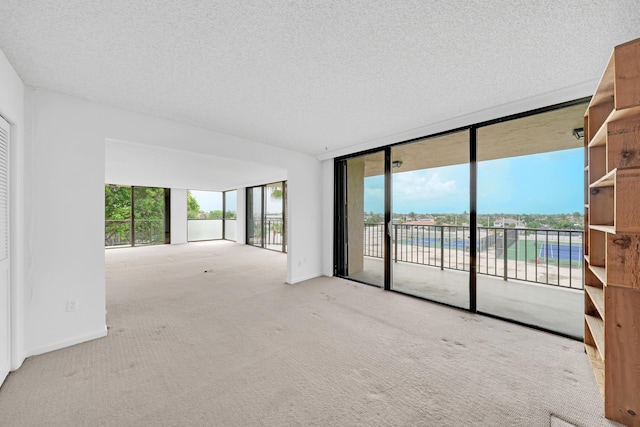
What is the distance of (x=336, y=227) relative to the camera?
4707mm

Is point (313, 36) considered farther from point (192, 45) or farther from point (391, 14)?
point (192, 45)

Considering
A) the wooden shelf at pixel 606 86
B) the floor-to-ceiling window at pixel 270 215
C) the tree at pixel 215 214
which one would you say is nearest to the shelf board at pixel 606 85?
the wooden shelf at pixel 606 86

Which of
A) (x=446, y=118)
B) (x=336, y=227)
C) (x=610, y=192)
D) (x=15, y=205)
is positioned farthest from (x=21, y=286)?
(x=610, y=192)

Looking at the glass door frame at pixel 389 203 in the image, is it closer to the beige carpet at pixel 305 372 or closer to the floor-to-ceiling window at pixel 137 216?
the beige carpet at pixel 305 372

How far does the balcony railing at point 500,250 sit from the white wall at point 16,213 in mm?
4214

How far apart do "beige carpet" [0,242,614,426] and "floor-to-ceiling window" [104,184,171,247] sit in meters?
6.46

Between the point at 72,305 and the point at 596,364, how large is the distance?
439cm

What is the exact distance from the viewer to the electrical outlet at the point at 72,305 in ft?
7.59

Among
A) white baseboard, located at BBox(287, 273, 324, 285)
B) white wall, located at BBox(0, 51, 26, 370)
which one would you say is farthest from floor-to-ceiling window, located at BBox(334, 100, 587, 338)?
white wall, located at BBox(0, 51, 26, 370)

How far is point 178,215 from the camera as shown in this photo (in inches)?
371

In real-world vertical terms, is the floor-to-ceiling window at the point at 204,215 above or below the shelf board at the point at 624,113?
below

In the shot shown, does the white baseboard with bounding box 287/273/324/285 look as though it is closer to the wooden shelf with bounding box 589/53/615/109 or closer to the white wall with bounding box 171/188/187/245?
the wooden shelf with bounding box 589/53/615/109

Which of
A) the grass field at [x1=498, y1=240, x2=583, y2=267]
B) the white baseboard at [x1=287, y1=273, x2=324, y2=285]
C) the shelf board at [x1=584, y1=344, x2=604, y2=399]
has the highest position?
the grass field at [x1=498, y1=240, x2=583, y2=267]

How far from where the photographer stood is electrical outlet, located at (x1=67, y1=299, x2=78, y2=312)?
2312mm
